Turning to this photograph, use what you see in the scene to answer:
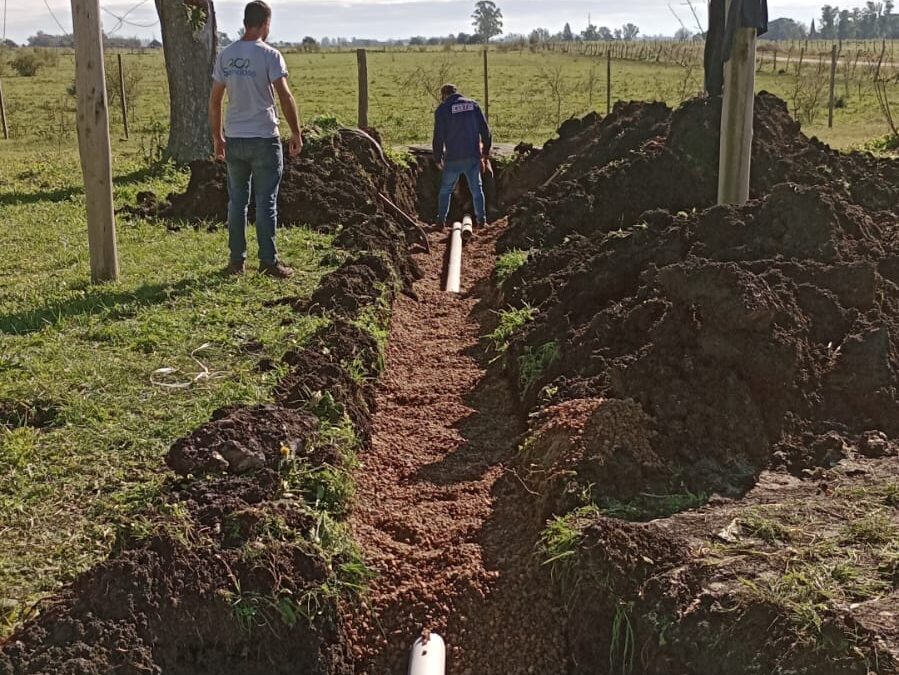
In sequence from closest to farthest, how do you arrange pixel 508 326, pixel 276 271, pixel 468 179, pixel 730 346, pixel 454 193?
pixel 730 346, pixel 508 326, pixel 276 271, pixel 468 179, pixel 454 193

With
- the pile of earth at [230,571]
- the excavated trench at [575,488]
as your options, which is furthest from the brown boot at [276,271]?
the pile of earth at [230,571]

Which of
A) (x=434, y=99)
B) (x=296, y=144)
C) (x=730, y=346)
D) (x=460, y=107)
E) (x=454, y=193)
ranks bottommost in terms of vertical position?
(x=730, y=346)

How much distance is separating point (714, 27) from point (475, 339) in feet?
13.8

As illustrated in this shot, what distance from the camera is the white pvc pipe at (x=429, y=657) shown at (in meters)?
3.38

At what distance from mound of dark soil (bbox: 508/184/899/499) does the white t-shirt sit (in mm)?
2850

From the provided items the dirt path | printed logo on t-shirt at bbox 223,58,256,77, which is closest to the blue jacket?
printed logo on t-shirt at bbox 223,58,256,77

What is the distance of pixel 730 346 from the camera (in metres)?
4.73

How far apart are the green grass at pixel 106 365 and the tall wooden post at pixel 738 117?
11.2 feet

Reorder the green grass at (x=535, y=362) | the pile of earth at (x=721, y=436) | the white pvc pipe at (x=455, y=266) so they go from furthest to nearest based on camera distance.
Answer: the white pvc pipe at (x=455, y=266)
the green grass at (x=535, y=362)
the pile of earth at (x=721, y=436)

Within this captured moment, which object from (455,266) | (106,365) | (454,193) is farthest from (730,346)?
(454,193)

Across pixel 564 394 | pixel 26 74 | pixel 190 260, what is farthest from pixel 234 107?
pixel 26 74

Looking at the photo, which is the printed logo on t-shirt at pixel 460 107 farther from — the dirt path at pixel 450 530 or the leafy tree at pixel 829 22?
the leafy tree at pixel 829 22

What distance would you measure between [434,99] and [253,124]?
18906mm

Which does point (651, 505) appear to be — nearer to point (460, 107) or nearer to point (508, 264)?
point (508, 264)
